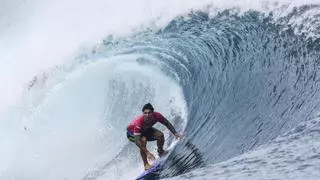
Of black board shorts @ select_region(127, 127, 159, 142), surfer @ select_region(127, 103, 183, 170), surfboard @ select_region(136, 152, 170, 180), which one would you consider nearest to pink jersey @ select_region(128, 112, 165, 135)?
surfer @ select_region(127, 103, 183, 170)

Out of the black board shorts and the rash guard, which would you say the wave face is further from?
the rash guard

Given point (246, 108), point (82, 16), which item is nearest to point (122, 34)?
point (82, 16)

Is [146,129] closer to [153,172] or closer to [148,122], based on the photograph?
[148,122]

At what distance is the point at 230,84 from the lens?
11.4 metres

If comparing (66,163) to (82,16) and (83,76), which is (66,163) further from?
(82,16)

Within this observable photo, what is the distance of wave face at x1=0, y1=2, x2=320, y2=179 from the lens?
9.55m

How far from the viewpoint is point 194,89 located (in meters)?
12.2

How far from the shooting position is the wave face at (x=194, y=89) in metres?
9.55

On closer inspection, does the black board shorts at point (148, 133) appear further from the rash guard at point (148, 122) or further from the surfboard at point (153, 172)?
the surfboard at point (153, 172)

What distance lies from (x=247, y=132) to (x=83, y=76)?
261 inches

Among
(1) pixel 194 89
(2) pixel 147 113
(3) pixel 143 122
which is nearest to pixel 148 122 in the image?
(3) pixel 143 122

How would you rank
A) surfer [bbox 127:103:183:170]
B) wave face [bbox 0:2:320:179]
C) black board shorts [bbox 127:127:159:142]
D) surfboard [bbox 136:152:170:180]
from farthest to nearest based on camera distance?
1. black board shorts [bbox 127:127:159:142]
2. wave face [bbox 0:2:320:179]
3. surfer [bbox 127:103:183:170]
4. surfboard [bbox 136:152:170:180]

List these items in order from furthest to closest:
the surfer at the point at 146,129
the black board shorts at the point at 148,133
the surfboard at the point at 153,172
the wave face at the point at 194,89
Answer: the black board shorts at the point at 148,133 → the wave face at the point at 194,89 → the surfer at the point at 146,129 → the surfboard at the point at 153,172

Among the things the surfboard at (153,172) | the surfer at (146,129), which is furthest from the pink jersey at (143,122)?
the surfboard at (153,172)
